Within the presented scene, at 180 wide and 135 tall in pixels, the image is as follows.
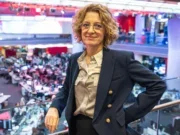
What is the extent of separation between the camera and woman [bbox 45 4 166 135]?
1.17 metres

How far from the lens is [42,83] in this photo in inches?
621

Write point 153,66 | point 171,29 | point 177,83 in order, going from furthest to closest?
point 153,66 → point 171,29 → point 177,83

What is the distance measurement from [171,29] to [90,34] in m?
11.0

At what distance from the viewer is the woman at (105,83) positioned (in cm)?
117

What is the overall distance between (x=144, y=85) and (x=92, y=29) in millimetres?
382

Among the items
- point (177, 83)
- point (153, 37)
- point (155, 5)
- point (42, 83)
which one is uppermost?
point (155, 5)

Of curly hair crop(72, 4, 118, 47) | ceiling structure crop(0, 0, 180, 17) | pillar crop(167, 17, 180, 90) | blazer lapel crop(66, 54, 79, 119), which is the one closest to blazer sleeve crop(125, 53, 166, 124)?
→ curly hair crop(72, 4, 118, 47)

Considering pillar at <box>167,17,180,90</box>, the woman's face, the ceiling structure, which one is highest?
the ceiling structure

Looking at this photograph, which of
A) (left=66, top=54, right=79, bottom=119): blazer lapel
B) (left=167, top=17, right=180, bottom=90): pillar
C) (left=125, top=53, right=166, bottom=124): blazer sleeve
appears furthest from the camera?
(left=167, top=17, right=180, bottom=90): pillar

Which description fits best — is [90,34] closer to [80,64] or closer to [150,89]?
[80,64]

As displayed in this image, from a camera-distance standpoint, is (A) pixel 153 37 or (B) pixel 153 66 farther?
(B) pixel 153 66

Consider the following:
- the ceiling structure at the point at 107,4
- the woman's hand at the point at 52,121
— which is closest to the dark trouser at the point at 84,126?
the woman's hand at the point at 52,121

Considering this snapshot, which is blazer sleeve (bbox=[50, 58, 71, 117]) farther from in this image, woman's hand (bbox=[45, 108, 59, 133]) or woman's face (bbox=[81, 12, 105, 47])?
woman's face (bbox=[81, 12, 105, 47])

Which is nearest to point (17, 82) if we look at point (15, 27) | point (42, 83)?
point (42, 83)
